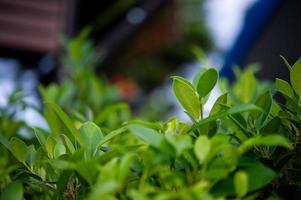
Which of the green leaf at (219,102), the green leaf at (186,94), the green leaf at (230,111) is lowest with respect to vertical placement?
the green leaf at (230,111)

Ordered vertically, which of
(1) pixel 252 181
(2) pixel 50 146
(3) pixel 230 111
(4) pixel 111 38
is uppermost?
(4) pixel 111 38

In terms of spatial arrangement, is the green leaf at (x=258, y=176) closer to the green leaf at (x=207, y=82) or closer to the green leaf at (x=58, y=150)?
the green leaf at (x=207, y=82)

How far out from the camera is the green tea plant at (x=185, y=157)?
0.62 meters

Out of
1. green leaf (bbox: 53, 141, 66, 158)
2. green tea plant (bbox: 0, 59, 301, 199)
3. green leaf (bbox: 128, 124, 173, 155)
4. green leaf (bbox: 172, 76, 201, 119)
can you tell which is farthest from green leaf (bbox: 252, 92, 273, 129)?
green leaf (bbox: 53, 141, 66, 158)

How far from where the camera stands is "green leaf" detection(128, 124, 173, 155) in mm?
622

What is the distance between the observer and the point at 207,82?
2.48 feet

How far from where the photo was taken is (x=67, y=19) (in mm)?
3916

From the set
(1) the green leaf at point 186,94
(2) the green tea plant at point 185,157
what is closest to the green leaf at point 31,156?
(2) the green tea plant at point 185,157

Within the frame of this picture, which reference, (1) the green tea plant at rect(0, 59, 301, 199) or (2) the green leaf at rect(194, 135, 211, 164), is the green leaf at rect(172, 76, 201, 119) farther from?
(2) the green leaf at rect(194, 135, 211, 164)

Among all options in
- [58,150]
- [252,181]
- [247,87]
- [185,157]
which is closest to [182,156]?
[185,157]

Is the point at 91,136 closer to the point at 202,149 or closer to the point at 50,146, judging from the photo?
the point at 50,146

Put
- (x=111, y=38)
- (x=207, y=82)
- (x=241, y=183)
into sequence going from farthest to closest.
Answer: (x=111, y=38) → (x=207, y=82) → (x=241, y=183)

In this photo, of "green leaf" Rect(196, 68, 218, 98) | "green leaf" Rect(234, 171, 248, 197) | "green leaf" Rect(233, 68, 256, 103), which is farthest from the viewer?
"green leaf" Rect(233, 68, 256, 103)

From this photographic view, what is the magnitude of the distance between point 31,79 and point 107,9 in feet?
4.00
